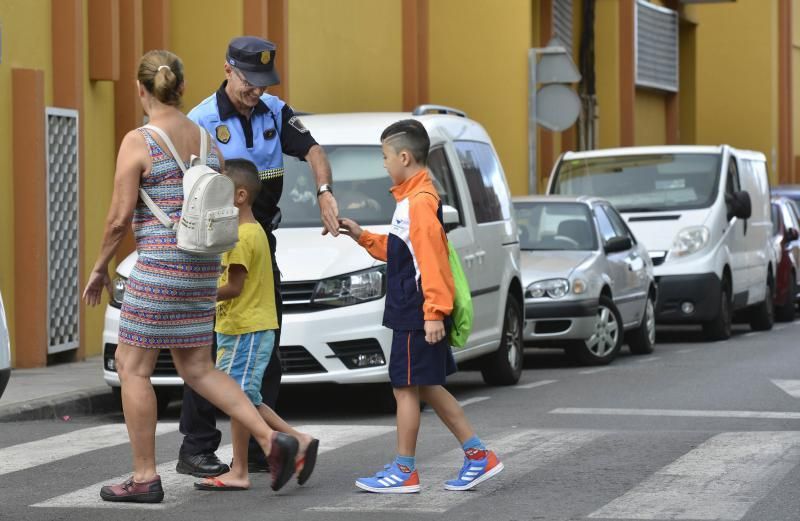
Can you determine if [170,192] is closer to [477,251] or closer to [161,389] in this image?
[161,389]

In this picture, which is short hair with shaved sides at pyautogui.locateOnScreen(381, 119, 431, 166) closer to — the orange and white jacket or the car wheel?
the orange and white jacket

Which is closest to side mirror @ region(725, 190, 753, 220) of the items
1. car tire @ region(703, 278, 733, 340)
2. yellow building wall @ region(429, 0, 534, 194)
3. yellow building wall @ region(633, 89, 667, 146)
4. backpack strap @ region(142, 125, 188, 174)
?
car tire @ region(703, 278, 733, 340)

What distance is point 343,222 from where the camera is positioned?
24.8ft

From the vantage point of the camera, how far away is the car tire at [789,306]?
2252cm

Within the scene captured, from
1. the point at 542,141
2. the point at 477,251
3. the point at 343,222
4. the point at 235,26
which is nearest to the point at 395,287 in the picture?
the point at 343,222

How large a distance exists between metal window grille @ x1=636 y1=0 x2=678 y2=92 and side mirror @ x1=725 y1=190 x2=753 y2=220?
16.8 m

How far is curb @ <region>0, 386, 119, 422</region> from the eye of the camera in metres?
10.8

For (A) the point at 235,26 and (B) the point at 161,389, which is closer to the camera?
(B) the point at 161,389

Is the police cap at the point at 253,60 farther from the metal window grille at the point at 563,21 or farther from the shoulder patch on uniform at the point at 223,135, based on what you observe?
the metal window grille at the point at 563,21

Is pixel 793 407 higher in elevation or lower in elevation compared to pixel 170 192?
lower

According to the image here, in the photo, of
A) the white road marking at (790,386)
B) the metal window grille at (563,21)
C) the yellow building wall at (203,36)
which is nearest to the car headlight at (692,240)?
the yellow building wall at (203,36)

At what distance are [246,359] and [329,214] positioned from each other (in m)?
0.74

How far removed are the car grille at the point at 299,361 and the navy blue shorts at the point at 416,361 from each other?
3021 millimetres

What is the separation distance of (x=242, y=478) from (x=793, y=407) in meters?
4.62
